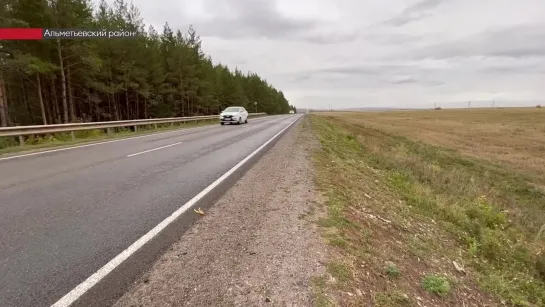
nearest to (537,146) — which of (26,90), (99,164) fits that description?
(99,164)

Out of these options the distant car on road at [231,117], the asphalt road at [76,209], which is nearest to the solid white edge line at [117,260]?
the asphalt road at [76,209]

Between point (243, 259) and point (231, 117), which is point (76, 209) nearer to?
point (243, 259)

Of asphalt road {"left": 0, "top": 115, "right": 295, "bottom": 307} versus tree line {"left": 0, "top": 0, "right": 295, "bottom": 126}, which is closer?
asphalt road {"left": 0, "top": 115, "right": 295, "bottom": 307}

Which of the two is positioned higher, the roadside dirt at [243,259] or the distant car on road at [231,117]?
the distant car on road at [231,117]

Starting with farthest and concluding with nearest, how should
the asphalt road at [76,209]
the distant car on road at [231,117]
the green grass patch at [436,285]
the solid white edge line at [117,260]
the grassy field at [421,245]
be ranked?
the distant car on road at [231,117] → the green grass patch at [436,285] → the grassy field at [421,245] → the asphalt road at [76,209] → the solid white edge line at [117,260]

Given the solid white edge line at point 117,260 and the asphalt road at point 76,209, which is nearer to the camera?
the solid white edge line at point 117,260

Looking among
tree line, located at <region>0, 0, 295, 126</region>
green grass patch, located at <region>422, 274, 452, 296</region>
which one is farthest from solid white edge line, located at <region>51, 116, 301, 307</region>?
tree line, located at <region>0, 0, 295, 126</region>

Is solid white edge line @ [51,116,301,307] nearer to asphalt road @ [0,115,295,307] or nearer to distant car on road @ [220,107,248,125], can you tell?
asphalt road @ [0,115,295,307]

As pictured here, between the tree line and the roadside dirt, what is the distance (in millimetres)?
19792

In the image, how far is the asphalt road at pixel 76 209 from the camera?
2963 millimetres

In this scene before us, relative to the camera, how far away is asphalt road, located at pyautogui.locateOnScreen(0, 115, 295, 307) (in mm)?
2963

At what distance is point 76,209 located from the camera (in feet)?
15.4

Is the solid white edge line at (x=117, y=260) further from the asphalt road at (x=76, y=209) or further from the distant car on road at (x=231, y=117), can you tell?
the distant car on road at (x=231, y=117)

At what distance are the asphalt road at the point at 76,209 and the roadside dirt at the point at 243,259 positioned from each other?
26.6 inches
